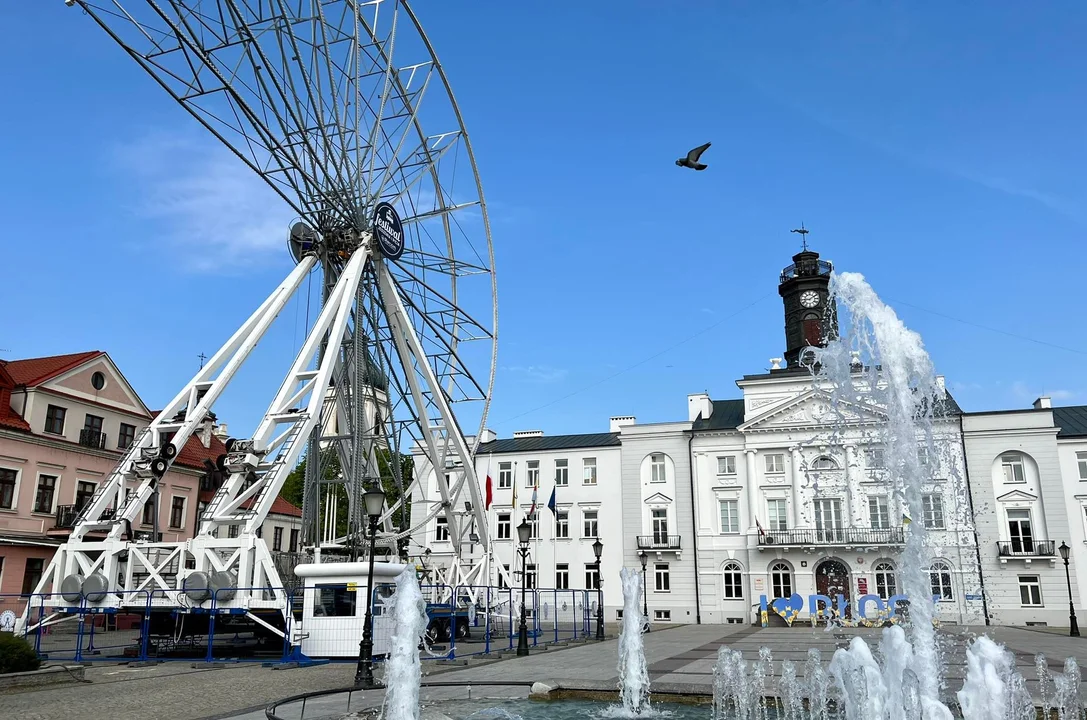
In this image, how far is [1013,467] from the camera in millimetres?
47656

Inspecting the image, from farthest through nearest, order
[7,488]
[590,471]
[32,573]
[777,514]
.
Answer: [590,471] → [777,514] → [32,573] → [7,488]

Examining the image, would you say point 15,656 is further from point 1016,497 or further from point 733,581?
point 1016,497

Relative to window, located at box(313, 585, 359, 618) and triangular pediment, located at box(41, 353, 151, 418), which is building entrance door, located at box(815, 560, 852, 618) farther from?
triangular pediment, located at box(41, 353, 151, 418)

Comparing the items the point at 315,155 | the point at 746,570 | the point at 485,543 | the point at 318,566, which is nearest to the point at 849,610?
the point at 746,570

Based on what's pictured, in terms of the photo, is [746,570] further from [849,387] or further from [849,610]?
[849,387]

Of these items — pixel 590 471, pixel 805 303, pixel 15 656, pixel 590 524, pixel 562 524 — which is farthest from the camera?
pixel 805 303

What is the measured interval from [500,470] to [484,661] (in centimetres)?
3462

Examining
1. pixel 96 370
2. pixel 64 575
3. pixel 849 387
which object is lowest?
pixel 64 575

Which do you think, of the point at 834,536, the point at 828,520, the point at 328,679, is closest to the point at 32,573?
the point at 328,679

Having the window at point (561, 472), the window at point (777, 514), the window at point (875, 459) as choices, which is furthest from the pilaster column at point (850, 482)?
the window at point (561, 472)

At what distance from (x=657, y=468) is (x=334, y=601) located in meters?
33.2

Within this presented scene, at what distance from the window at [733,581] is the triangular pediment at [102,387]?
33386 millimetres

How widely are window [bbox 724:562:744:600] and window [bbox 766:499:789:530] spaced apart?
3.21 metres

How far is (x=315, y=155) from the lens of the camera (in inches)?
1070
